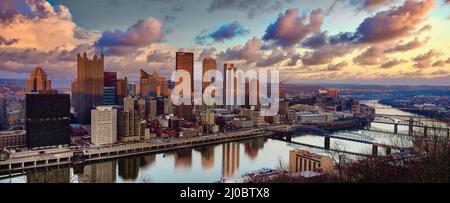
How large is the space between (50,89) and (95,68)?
3.34 m

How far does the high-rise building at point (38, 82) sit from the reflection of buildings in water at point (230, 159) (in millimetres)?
4165

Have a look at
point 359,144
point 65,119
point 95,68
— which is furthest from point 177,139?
point 95,68

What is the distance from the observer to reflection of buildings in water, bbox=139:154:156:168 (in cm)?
554

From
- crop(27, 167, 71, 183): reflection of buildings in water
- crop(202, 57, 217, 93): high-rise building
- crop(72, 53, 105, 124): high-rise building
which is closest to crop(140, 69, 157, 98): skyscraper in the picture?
crop(202, 57, 217, 93): high-rise building

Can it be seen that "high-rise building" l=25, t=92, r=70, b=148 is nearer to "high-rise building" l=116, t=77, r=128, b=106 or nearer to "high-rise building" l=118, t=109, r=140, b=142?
"high-rise building" l=118, t=109, r=140, b=142

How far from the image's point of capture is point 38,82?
786 cm

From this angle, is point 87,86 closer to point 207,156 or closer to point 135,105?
point 135,105

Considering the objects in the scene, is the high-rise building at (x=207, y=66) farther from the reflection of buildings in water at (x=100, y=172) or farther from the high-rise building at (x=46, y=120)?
the reflection of buildings in water at (x=100, y=172)

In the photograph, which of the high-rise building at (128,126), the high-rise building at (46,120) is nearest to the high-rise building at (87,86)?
the high-rise building at (128,126)

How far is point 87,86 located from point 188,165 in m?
6.62

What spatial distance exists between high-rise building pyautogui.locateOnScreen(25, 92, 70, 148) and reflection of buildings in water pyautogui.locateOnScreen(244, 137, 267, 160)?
333 centimetres

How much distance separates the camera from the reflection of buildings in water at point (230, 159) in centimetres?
465

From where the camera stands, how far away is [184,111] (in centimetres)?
1077
